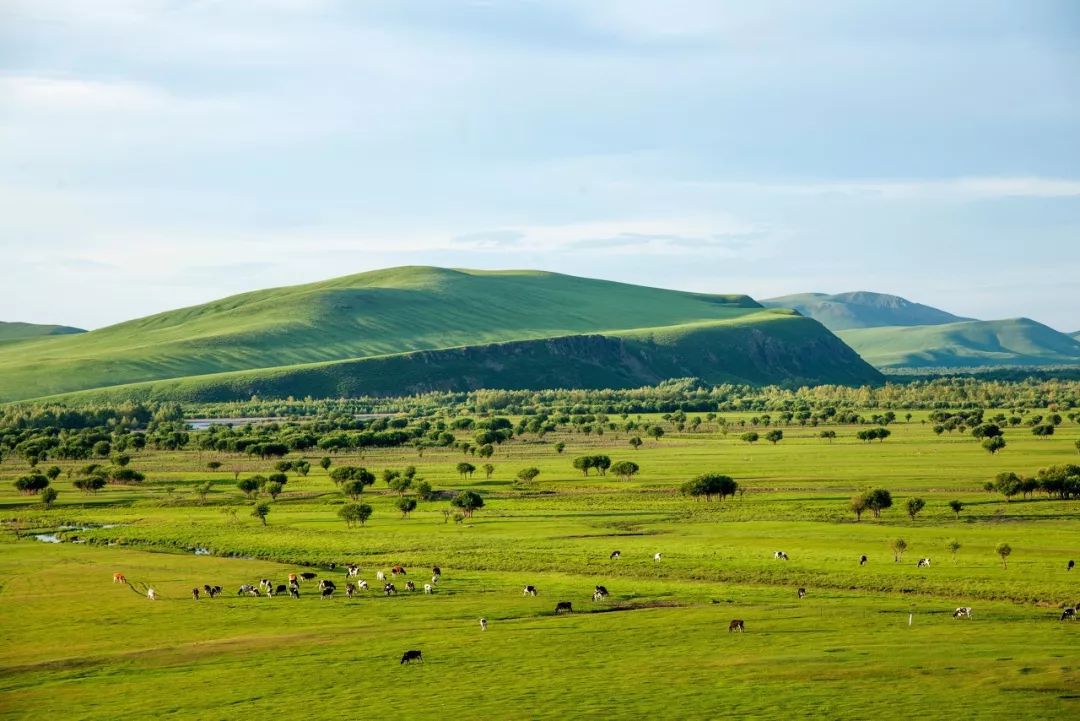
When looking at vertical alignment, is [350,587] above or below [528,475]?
below

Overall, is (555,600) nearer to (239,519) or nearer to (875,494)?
(875,494)

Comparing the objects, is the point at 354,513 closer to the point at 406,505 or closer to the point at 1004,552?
the point at 406,505

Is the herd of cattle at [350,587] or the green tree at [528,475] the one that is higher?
the green tree at [528,475]

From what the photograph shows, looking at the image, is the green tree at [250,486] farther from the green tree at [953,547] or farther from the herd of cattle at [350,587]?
the green tree at [953,547]

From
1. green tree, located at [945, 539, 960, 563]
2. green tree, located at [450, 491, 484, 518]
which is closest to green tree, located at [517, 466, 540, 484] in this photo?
green tree, located at [450, 491, 484, 518]

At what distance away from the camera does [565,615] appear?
176ft

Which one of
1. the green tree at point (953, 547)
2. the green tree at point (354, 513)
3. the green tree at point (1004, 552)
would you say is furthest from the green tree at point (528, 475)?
the green tree at point (1004, 552)

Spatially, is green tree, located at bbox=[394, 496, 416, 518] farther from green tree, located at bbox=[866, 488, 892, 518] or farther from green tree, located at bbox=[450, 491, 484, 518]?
green tree, located at bbox=[866, 488, 892, 518]

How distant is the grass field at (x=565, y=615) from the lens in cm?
3994

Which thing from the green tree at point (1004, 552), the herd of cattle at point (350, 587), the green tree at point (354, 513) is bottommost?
the herd of cattle at point (350, 587)

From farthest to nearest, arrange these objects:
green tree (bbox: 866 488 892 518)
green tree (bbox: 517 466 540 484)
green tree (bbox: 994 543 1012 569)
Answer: green tree (bbox: 517 466 540 484) → green tree (bbox: 866 488 892 518) → green tree (bbox: 994 543 1012 569)

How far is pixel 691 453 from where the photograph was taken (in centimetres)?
14775

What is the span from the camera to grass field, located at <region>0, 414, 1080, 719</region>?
3994 centimetres

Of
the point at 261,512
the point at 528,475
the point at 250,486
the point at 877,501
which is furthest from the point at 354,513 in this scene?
the point at 877,501
